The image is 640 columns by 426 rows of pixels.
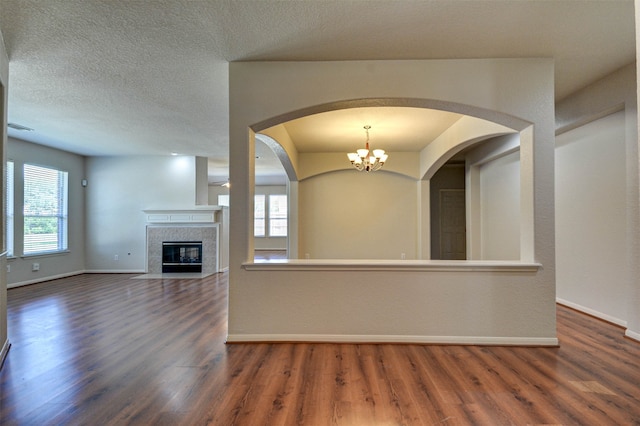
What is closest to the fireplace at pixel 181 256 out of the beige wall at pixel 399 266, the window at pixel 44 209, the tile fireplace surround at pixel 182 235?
the tile fireplace surround at pixel 182 235

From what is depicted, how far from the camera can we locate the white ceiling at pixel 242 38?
8.01 ft

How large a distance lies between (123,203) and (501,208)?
8.26 meters

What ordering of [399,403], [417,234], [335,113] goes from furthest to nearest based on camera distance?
[417,234] → [335,113] → [399,403]

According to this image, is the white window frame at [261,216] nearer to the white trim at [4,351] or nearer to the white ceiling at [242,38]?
the white ceiling at [242,38]

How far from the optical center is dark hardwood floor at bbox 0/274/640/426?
80.2 inches

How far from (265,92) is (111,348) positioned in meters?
2.92

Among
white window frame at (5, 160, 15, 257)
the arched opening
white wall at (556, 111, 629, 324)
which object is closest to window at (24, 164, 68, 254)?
white window frame at (5, 160, 15, 257)

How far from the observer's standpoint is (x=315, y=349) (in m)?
3.06

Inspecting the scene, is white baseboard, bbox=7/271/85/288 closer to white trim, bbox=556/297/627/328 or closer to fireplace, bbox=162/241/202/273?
fireplace, bbox=162/241/202/273

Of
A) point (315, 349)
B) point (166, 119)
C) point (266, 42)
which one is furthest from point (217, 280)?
point (266, 42)

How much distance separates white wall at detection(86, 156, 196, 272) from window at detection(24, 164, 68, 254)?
0.62m

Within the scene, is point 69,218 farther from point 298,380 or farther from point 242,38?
point 298,380

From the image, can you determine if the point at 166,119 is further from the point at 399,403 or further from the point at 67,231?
the point at 399,403

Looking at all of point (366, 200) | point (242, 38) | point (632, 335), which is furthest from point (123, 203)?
point (632, 335)
